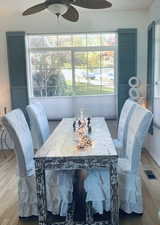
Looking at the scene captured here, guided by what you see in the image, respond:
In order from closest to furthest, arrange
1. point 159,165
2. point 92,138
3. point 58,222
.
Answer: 1. point 58,222
2. point 92,138
3. point 159,165

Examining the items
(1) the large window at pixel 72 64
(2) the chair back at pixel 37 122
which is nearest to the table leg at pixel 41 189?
(2) the chair back at pixel 37 122

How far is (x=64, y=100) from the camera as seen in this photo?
4.91 meters

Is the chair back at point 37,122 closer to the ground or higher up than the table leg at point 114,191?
higher up

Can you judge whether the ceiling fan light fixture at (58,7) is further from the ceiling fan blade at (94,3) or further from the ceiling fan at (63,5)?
the ceiling fan blade at (94,3)

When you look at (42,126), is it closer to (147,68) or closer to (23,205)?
(23,205)

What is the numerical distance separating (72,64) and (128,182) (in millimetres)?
3028

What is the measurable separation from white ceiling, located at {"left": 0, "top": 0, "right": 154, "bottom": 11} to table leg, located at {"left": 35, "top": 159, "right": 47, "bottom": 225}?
2.94 metres

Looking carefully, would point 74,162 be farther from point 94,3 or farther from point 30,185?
point 94,3

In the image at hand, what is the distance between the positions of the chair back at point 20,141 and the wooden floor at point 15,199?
501 millimetres

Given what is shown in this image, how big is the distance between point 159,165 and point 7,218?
2477 millimetres

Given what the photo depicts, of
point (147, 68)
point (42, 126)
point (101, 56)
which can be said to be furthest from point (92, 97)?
point (42, 126)

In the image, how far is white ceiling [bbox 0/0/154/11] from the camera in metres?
4.02

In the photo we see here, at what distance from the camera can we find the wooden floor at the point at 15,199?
8.08 ft

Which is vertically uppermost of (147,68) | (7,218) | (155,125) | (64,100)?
(147,68)
